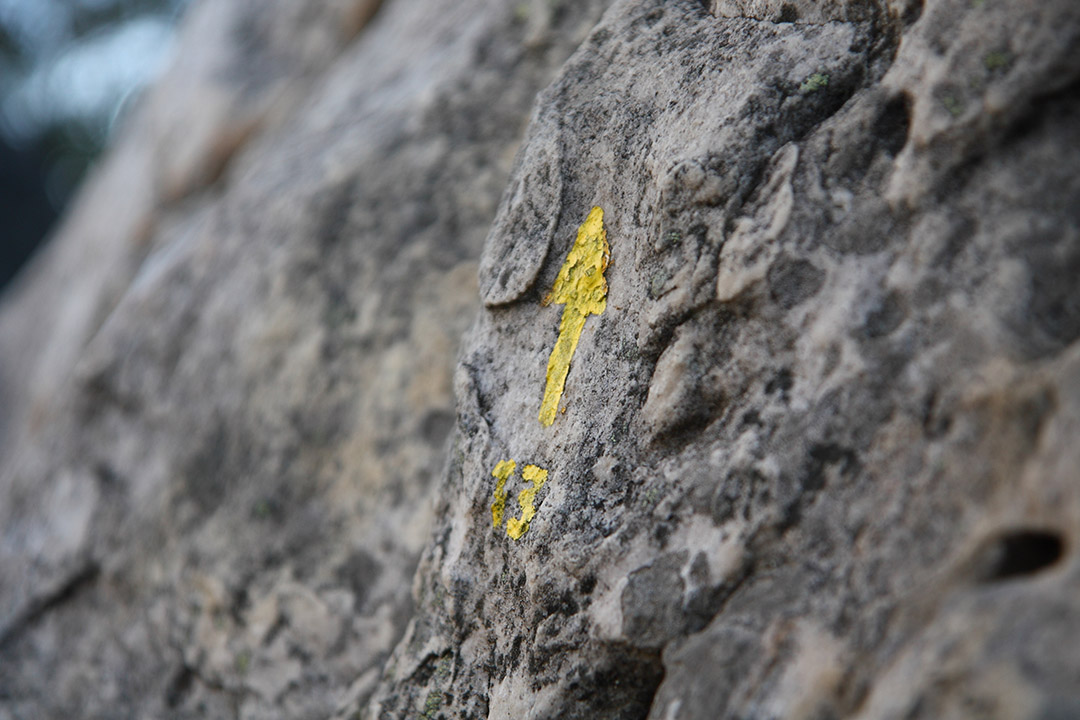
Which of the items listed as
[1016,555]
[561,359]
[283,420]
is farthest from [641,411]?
[283,420]

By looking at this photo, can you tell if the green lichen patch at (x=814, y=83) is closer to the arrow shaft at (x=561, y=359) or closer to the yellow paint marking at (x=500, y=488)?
the arrow shaft at (x=561, y=359)

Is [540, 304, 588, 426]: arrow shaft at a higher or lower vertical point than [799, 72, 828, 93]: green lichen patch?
lower

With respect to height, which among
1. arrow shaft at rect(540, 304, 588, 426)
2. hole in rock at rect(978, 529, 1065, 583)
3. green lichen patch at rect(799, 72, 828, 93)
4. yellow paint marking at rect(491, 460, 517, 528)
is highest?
green lichen patch at rect(799, 72, 828, 93)

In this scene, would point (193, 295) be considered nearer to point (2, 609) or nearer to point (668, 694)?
point (2, 609)

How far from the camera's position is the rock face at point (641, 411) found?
785 mm

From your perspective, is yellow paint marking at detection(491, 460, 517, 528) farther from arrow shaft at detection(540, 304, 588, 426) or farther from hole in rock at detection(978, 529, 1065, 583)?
hole in rock at detection(978, 529, 1065, 583)

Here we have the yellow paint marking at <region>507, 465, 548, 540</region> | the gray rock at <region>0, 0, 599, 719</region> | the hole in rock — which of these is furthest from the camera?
the gray rock at <region>0, 0, 599, 719</region>

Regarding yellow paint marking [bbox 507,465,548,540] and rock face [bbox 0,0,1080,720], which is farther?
yellow paint marking [bbox 507,465,548,540]

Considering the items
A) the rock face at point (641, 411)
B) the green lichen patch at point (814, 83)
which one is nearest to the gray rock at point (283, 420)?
the rock face at point (641, 411)

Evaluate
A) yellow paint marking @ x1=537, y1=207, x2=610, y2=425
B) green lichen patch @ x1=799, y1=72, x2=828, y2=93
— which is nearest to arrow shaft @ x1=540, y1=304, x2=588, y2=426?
yellow paint marking @ x1=537, y1=207, x2=610, y2=425

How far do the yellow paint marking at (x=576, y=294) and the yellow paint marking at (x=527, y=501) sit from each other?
Result: 0.08m

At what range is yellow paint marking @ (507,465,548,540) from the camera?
118 cm

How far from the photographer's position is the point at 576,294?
4.15 feet

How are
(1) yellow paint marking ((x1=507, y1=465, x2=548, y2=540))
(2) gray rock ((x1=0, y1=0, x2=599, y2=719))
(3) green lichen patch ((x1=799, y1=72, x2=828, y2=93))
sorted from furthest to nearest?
1. (2) gray rock ((x1=0, y1=0, x2=599, y2=719))
2. (1) yellow paint marking ((x1=507, y1=465, x2=548, y2=540))
3. (3) green lichen patch ((x1=799, y1=72, x2=828, y2=93))
